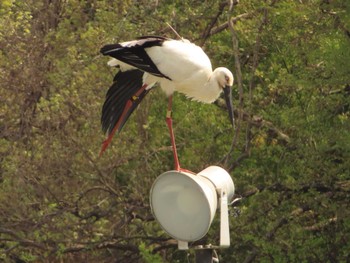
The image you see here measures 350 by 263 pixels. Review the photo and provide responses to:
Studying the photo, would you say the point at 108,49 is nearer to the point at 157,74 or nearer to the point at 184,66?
the point at 157,74

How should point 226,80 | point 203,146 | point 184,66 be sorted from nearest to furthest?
point 184,66
point 226,80
point 203,146

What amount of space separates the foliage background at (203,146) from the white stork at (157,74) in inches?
62.7

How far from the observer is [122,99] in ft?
27.0

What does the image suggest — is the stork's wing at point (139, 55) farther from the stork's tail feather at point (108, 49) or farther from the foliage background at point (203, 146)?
the foliage background at point (203, 146)

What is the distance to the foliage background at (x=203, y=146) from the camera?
386 inches

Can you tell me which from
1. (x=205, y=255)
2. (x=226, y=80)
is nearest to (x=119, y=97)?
(x=226, y=80)

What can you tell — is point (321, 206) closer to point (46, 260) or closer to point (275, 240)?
point (275, 240)

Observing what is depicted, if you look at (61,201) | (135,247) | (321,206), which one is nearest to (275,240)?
(321,206)

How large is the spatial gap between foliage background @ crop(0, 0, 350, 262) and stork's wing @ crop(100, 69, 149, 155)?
169 centimetres

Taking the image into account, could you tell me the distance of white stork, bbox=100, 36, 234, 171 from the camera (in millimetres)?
7742

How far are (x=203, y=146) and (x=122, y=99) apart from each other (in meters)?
2.37

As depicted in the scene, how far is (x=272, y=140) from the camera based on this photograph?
34.8ft

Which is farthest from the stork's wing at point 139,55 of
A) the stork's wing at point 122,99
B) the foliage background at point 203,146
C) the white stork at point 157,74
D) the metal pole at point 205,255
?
the metal pole at point 205,255

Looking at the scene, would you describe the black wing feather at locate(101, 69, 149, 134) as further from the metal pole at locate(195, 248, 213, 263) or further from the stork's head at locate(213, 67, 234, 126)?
the metal pole at locate(195, 248, 213, 263)
